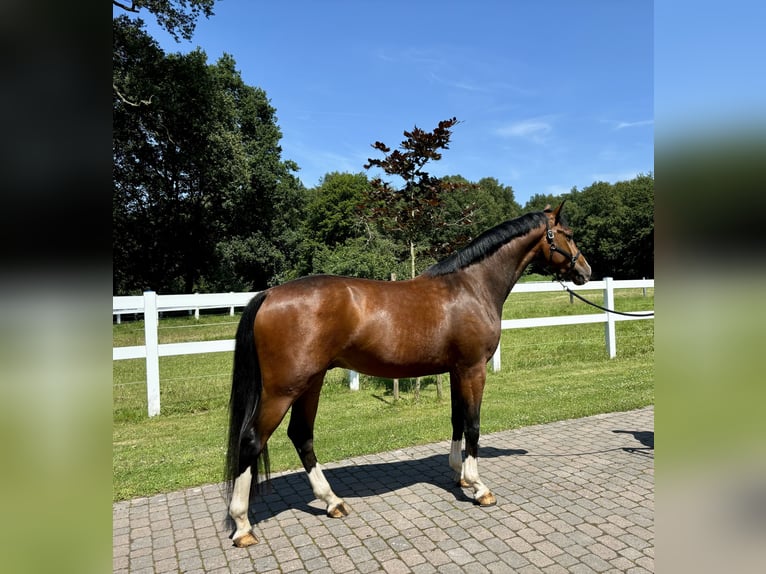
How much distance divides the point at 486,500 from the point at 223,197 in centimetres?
2444

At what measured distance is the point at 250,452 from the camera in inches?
128

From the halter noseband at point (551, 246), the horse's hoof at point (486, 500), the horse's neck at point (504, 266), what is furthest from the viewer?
the halter noseband at point (551, 246)

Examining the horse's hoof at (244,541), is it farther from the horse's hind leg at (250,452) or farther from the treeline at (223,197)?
the treeline at (223,197)

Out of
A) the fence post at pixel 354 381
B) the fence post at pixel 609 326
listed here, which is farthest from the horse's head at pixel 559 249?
the fence post at pixel 609 326

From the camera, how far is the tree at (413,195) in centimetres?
641

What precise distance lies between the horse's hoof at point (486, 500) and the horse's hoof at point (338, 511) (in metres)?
1.10

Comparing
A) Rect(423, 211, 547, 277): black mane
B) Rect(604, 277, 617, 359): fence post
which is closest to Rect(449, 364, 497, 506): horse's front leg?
Rect(423, 211, 547, 277): black mane

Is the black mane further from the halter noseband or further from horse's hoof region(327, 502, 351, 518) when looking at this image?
horse's hoof region(327, 502, 351, 518)

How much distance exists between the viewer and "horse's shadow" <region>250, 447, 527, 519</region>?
12.6ft

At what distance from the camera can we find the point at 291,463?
185 inches

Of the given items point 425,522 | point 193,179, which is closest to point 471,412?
point 425,522

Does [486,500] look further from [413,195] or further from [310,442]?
[413,195]
